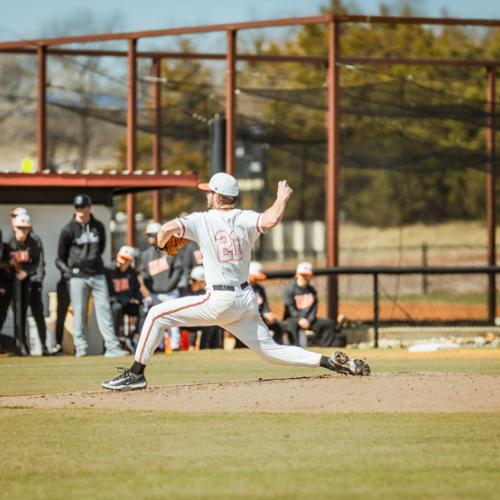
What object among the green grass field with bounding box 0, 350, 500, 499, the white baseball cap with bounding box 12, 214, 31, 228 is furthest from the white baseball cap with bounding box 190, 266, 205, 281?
the green grass field with bounding box 0, 350, 500, 499

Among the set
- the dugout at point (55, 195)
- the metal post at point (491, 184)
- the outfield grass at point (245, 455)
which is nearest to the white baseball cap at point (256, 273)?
the dugout at point (55, 195)

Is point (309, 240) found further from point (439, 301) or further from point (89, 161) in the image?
point (89, 161)

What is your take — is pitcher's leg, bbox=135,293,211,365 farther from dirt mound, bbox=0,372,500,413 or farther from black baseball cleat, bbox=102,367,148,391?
dirt mound, bbox=0,372,500,413

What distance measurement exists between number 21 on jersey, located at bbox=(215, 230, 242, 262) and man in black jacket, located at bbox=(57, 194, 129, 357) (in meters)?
6.03

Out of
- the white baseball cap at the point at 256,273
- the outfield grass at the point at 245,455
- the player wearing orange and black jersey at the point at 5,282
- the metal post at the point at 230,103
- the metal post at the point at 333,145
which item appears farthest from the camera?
the metal post at the point at 230,103

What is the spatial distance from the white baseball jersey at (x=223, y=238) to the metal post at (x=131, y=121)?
1155 centimetres

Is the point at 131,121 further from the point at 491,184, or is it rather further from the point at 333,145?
the point at 491,184

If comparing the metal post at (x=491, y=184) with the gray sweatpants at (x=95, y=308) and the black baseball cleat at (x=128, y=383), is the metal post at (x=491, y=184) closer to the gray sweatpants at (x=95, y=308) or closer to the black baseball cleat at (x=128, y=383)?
the gray sweatpants at (x=95, y=308)

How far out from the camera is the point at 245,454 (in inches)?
288

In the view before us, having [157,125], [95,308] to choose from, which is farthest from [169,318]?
[157,125]

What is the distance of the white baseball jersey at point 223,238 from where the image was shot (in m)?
10.1

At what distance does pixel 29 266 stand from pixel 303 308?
4.00 m

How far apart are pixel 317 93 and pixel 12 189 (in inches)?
317

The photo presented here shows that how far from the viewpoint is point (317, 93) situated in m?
23.9
